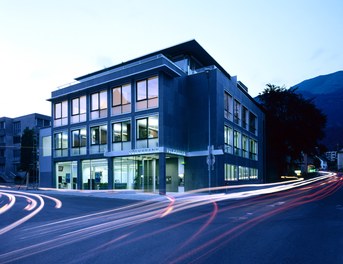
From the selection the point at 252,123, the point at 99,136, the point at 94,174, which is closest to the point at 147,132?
the point at 99,136

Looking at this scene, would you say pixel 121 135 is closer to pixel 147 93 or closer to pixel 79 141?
pixel 147 93

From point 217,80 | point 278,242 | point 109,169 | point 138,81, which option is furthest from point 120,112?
point 278,242

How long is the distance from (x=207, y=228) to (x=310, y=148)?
4819 centimetres

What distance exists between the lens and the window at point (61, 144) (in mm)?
33312

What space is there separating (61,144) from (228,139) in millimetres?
17918

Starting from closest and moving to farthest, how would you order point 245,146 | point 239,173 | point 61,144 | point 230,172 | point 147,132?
1. point 147,132
2. point 230,172
3. point 61,144
4. point 239,173
5. point 245,146

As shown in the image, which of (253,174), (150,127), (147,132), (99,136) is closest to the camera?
(150,127)

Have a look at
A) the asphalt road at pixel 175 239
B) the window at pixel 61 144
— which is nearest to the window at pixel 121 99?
the window at pixel 61 144

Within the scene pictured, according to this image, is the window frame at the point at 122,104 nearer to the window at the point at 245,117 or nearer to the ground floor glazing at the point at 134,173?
the ground floor glazing at the point at 134,173

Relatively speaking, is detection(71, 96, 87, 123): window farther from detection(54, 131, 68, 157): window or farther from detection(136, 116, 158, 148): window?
detection(136, 116, 158, 148): window

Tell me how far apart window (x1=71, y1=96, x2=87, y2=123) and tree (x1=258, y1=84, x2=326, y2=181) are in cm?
3024

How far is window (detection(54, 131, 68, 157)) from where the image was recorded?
3331 centimetres

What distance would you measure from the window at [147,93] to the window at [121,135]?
2204mm

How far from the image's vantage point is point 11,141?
67938 millimetres
